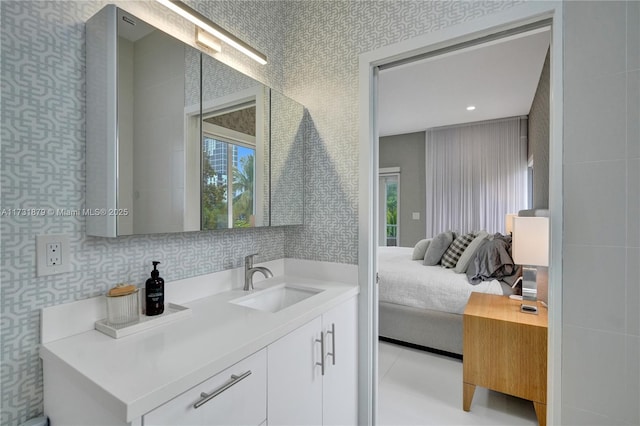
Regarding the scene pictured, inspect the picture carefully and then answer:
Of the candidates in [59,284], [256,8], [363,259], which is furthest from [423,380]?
[256,8]

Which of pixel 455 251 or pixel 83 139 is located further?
pixel 455 251

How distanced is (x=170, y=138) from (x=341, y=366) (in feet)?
4.12

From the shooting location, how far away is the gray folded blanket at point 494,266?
2.58 metres

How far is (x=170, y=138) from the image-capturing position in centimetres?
114

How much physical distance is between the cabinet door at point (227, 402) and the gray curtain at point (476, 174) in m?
3.87

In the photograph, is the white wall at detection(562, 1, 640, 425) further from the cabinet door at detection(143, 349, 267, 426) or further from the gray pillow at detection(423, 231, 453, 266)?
the gray pillow at detection(423, 231, 453, 266)

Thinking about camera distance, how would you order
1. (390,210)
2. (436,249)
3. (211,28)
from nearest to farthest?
(211,28) < (436,249) < (390,210)

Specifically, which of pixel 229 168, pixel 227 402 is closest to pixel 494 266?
pixel 229 168

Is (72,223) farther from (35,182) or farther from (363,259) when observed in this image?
(363,259)

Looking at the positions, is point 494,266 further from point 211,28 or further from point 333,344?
point 211,28

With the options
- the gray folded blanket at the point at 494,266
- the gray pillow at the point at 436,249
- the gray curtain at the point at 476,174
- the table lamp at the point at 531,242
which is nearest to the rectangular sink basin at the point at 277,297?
the table lamp at the point at 531,242

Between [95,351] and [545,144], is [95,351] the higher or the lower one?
the lower one

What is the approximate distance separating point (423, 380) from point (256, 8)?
2.67 m

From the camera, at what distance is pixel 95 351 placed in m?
0.84
